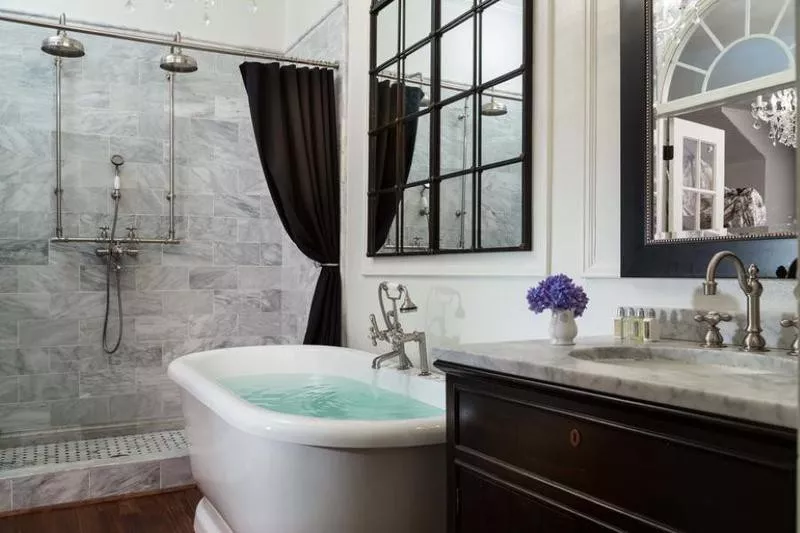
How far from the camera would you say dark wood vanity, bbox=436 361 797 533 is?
0.97m

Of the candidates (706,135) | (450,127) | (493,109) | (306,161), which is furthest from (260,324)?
(706,135)

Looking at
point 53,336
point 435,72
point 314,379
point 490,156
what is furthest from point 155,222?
point 490,156

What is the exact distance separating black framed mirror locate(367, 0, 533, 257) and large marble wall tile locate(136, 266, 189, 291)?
5.01 feet

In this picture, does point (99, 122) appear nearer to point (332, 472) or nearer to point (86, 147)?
point (86, 147)

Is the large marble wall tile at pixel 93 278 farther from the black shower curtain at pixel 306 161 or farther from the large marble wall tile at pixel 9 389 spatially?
the black shower curtain at pixel 306 161

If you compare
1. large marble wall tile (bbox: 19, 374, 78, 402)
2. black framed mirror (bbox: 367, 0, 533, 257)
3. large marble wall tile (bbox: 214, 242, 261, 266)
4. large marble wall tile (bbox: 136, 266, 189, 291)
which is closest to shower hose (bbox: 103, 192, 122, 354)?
large marble wall tile (bbox: 136, 266, 189, 291)

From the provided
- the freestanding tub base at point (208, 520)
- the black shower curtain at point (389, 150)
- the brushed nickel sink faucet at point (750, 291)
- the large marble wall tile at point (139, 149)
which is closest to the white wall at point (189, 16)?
the large marble wall tile at point (139, 149)

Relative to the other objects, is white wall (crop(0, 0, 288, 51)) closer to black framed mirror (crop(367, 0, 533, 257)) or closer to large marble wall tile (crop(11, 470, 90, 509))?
black framed mirror (crop(367, 0, 533, 257))

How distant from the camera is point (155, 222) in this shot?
4293 millimetres

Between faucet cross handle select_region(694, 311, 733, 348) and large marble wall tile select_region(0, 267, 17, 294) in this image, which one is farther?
large marble wall tile select_region(0, 267, 17, 294)

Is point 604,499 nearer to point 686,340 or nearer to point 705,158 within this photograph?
point 686,340

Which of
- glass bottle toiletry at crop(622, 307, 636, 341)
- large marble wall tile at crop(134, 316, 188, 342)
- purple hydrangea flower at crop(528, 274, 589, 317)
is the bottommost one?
large marble wall tile at crop(134, 316, 188, 342)

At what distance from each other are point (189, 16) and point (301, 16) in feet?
2.45

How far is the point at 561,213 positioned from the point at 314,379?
160cm
